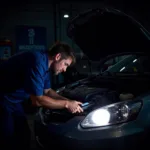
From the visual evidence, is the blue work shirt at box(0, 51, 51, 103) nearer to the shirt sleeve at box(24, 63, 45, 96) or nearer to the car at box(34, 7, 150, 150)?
the shirt sleeve at box(24, 63, 45, 96)

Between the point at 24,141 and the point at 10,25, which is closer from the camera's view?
the point at 24,141

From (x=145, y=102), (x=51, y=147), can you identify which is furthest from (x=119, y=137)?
(x=51, y=147)

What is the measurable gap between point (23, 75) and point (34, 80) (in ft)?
0.61

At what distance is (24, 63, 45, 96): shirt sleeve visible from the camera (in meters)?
2.58

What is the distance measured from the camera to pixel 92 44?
4039 millimetres

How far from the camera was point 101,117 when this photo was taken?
2.77 metres

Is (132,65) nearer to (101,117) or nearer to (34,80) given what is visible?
(101,117)

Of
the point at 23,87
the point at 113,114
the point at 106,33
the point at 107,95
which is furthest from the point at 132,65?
the point at 23,87

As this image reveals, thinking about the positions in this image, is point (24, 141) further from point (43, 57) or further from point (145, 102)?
point (145, 102)

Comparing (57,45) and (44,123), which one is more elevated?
(57,45)

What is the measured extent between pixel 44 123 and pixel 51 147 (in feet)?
1.09

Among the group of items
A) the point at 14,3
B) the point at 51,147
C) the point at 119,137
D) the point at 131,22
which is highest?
the point at 14,3

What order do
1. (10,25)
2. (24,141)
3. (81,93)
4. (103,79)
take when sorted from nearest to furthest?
(24,141) → (81,93) → (103,79) → (10,25)

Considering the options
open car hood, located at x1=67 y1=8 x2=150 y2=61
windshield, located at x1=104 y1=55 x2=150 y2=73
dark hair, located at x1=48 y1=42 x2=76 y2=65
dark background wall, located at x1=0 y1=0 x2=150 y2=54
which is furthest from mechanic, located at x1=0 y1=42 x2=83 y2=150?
dark background wall, located at x1=0 y1=0 x2=150 y2=54
